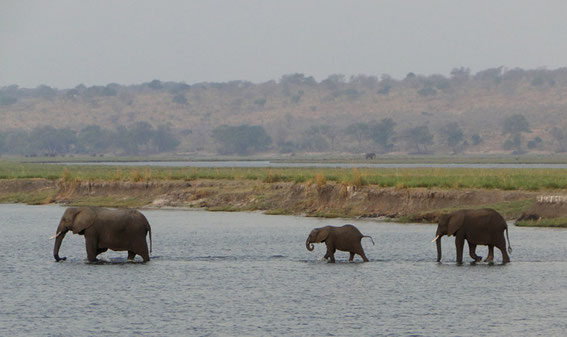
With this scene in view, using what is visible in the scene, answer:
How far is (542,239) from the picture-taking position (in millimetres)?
37969

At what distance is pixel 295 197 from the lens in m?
57.0

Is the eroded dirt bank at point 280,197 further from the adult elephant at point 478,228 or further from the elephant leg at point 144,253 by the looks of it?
the elephant leg at point 144,253

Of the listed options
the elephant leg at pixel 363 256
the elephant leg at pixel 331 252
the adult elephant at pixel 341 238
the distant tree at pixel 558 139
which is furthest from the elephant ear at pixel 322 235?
the distant tree at pixel 558 139

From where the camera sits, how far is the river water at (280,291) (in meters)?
21.2

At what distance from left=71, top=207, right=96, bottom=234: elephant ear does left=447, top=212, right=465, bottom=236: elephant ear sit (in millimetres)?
10786

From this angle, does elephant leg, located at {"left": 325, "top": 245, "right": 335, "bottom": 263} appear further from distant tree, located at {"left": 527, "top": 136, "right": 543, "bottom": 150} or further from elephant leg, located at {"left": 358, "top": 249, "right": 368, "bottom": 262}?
distant tree, located at {"left": 527, "top": 136, "right": 543, "bottom": 150}

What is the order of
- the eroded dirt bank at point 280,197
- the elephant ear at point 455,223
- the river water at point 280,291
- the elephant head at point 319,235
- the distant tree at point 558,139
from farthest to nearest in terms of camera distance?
1. the distant tree at point 558,139
2. the eroded dirt bank at point 280,197
3. the elephant head at point 319,235
4. the elephant ear at point 455,223
5. the river water at point 280,291

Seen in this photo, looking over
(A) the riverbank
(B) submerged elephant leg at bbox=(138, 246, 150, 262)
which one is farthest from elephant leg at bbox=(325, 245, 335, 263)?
(A) the riverbank

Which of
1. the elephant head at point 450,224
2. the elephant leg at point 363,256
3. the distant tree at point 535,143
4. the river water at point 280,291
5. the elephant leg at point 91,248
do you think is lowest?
the river water at point 280,291

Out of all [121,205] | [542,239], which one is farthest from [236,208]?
[542,239]

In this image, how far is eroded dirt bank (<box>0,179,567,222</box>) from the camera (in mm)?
49156

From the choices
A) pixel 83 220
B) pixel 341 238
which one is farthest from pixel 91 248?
pixel 341 238

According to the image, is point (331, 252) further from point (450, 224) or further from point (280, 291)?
point (280, 291)

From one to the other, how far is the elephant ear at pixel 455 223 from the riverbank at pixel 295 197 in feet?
45.4
